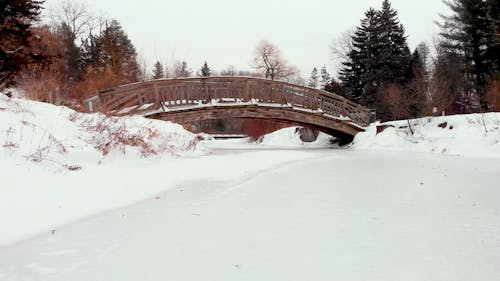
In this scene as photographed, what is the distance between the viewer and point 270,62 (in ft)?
118

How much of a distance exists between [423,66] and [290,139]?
1485 cm

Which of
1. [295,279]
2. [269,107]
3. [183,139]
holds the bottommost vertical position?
[295,279]

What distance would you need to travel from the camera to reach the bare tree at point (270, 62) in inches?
1409

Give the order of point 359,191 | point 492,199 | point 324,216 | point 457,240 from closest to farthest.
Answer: point 457,240, point 324,216, point 492,199, point 359,191

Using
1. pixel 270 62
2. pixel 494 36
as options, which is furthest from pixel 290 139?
pixel 270 62

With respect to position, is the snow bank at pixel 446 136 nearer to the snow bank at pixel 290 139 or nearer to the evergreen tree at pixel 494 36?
the snow bank at pixel 290 139

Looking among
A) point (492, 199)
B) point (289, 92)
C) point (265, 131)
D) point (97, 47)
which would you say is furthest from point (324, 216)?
point (97, 47)

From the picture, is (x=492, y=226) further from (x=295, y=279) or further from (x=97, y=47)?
(x=97, y=47)

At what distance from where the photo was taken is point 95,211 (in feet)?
9.91

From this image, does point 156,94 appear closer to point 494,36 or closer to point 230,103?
point 230,103

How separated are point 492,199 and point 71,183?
174 inches

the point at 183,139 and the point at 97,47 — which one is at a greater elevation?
the point at 97,47

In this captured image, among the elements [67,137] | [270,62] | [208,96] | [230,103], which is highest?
[270,62]

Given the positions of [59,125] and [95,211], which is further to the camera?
[59,125]
